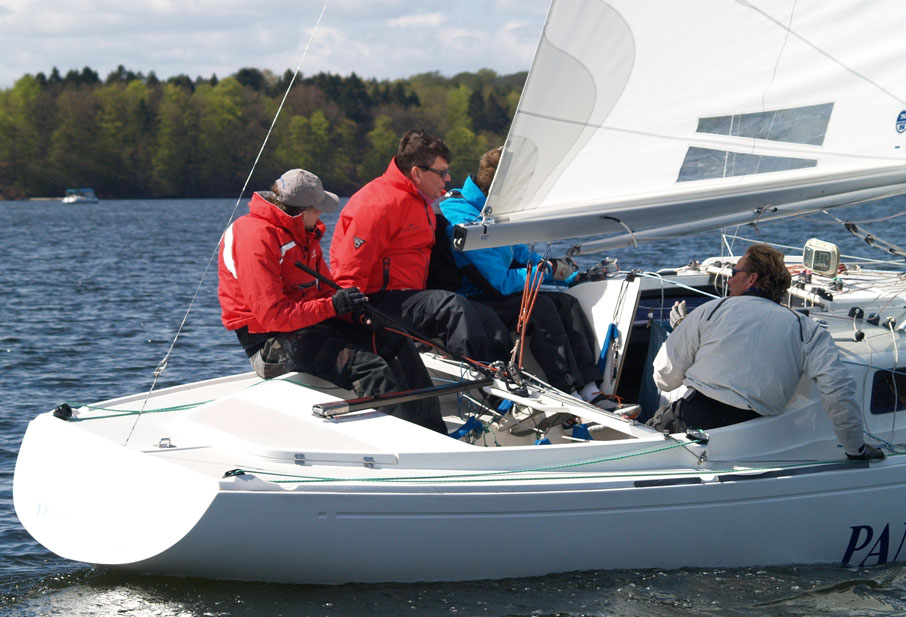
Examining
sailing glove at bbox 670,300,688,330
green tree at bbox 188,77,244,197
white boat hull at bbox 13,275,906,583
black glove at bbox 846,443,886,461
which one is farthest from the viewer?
green tree at bbox 188,77,244,197

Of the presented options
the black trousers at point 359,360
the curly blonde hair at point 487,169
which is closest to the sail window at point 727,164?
the curly blonde hair at point 487,169

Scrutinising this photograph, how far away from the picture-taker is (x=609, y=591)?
4.50 m

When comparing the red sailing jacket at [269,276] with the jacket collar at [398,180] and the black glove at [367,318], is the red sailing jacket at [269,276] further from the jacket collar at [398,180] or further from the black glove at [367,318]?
the jacket collar at [398,180]

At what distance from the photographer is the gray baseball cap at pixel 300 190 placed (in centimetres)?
489

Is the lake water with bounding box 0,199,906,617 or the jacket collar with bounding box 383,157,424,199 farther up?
the jacket collar with bounding box 383,157,424,199

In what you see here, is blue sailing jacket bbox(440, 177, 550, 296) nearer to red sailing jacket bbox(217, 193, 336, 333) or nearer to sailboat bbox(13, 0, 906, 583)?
sailboat bbox(13, 0, 906, 583)

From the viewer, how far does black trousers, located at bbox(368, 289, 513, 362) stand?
16.8 ft

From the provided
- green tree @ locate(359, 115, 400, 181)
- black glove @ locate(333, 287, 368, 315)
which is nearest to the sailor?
black glove @ locate(333, 287, 368, 315)

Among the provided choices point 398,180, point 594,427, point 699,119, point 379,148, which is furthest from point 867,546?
point 379,148

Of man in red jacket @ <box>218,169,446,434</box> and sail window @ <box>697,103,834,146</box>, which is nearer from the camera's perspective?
man in red jacket @ <box>218,169,446,434</box>

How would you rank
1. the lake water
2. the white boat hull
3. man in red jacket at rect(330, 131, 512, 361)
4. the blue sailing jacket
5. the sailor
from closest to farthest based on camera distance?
1. the white boat hull
2. the lake water
3. the sailor
4. man in red jacket at rect(330, 131, 512, 361)
5. the blue sailing jacket

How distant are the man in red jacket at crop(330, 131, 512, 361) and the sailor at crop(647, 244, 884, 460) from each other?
90 cm

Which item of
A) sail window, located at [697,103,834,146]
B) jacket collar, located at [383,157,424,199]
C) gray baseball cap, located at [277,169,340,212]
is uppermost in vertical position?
sail window, located at [697,103,834,146]

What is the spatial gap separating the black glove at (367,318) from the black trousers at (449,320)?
0.27 metres
